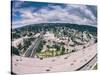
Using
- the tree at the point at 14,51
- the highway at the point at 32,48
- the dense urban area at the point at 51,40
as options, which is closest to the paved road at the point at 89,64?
the dense urban area at the point at 51,40

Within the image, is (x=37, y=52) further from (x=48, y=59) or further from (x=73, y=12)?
(x=73, y=12)

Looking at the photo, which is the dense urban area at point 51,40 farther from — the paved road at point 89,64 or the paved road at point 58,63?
the paved road at point 89,64

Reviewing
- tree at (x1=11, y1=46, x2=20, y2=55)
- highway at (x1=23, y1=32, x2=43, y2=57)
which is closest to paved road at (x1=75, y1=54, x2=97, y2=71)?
highway at (x1=23, y1=32, x2=43, y2=57)

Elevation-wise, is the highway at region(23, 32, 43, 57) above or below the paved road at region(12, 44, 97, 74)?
above

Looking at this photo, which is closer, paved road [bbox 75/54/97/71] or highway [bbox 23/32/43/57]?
highway [bbox 23/32/43/57]

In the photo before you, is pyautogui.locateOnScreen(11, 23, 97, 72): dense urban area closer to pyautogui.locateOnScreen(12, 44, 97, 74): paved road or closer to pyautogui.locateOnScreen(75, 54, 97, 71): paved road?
pyautogui.locateOnScreen(12, 44, 97, 74): paved road

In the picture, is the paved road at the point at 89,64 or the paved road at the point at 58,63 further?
the paved road at the point at 89,64

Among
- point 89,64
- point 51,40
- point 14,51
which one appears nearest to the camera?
point 14,51

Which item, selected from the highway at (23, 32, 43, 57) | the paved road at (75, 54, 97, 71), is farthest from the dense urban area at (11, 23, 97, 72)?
the paved road at (75, 54, 97, 71)

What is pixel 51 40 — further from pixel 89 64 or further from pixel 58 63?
pixel 89 64

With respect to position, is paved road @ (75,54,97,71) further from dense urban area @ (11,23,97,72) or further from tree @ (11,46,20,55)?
tree @ (11,46,20,55)

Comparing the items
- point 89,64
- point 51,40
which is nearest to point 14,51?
point 51,40
